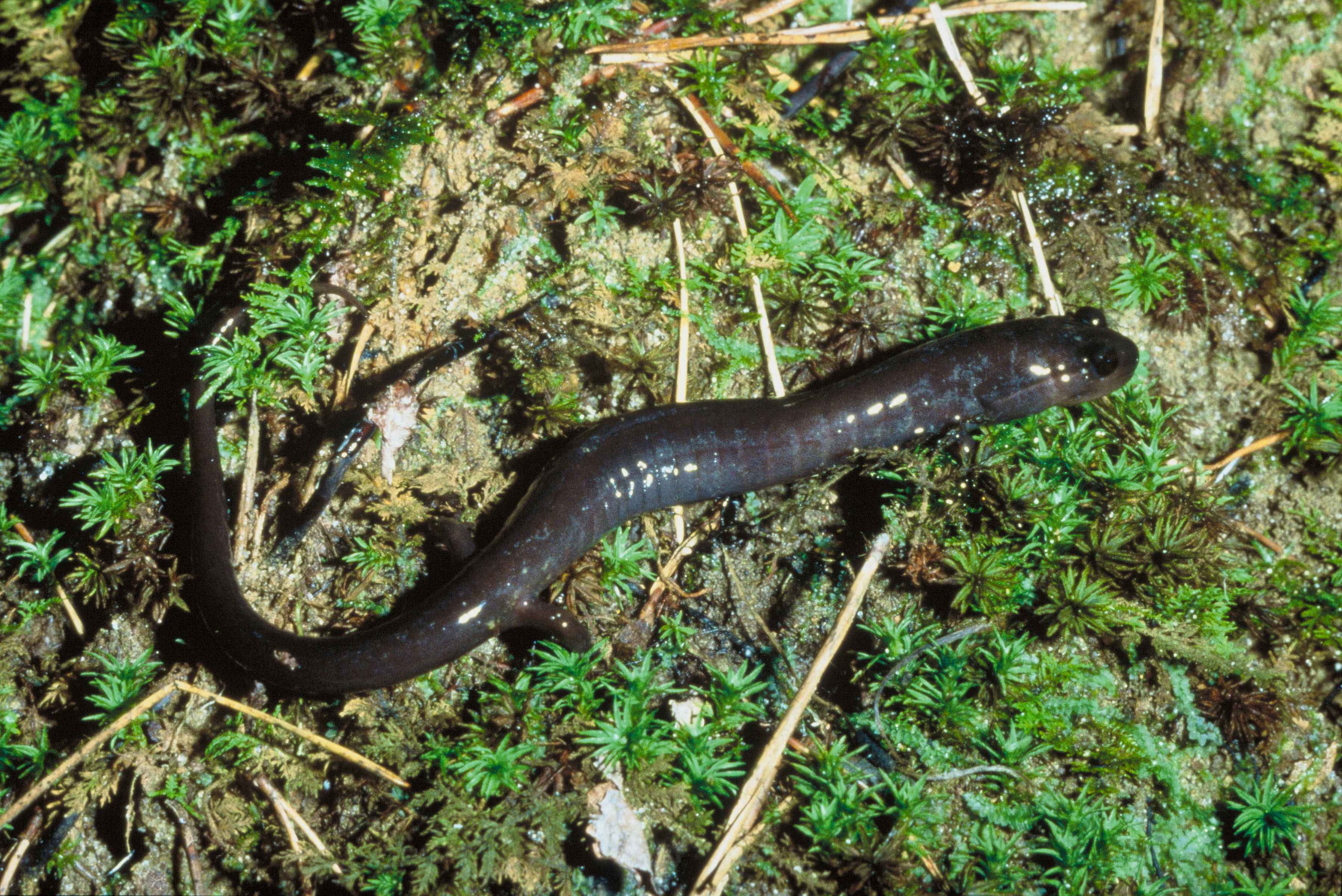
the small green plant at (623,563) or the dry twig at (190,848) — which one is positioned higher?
the small green plant at (623,563)

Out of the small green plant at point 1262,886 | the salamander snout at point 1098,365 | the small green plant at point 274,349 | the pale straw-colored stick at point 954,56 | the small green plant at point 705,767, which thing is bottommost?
the small green plant at point 1262,886

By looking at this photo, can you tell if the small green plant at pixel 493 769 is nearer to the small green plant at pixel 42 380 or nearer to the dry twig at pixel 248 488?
the dry twig at pixel 248 488

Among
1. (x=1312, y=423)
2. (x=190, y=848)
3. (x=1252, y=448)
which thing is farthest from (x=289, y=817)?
(x=1312, y=423)

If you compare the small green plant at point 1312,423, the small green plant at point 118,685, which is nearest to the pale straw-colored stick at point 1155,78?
the small green plant at point 1312,423

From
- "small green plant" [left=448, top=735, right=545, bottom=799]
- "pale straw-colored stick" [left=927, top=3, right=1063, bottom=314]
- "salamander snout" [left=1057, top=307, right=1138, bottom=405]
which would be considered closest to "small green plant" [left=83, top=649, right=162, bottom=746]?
"small green plant" [left=448, top=735, right=545, bottom=799]

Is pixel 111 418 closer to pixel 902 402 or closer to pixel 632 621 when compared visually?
pixel 632 621

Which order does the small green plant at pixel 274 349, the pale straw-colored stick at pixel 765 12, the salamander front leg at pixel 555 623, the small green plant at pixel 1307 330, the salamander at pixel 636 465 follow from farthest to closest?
the pale straw-colored stick at pixel 765 12 < the small green plant at pixel 1307 330 < the small green plant at pixel 274 349 < the salamander front leg at pixel 555 623 < the salamander at pixel 636 465

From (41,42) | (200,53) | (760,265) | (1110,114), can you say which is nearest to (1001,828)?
(760,265)
